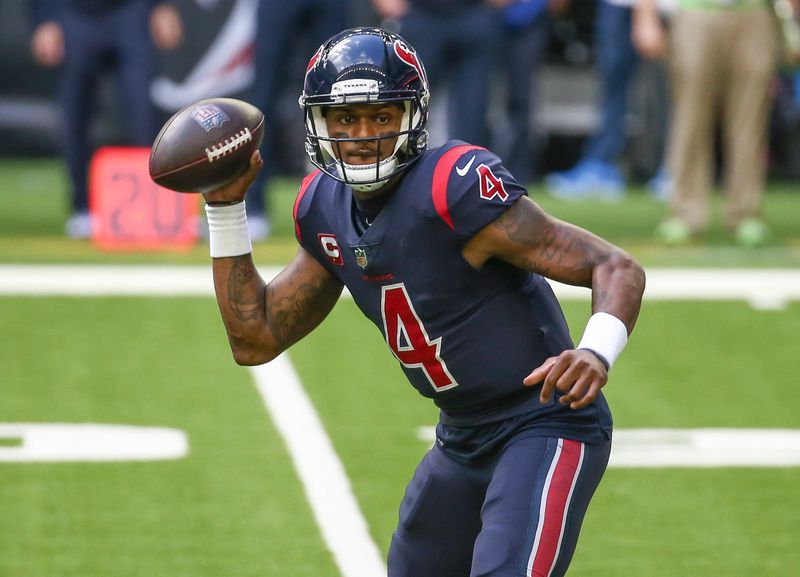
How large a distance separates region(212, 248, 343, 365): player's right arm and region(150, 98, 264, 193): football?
8.6 inches

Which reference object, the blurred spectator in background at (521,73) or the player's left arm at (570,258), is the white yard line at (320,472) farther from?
the blurred spectator in background at (521,73)

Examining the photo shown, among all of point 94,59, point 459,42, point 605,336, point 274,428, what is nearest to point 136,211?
point 94,59

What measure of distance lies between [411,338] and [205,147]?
24.9 inches

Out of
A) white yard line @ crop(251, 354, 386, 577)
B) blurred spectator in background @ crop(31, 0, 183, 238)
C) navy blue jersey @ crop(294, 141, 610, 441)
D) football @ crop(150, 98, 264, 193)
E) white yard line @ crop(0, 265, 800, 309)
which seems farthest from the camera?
blurred spectator in background @ crop(31, 0, 183, 238)

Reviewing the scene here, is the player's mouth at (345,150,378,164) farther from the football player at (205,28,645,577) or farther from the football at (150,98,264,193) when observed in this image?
the football at (150,98,264,193)

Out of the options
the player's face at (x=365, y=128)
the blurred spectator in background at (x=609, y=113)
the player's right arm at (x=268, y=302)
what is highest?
the player's face at (x=365, y=128)

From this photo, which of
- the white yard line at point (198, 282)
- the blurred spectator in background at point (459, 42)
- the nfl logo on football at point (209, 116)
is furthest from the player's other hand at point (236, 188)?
the blurred spectator in background at point (459, 42)

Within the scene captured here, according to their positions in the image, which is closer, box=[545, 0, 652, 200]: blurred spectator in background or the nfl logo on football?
the nfl logo on football

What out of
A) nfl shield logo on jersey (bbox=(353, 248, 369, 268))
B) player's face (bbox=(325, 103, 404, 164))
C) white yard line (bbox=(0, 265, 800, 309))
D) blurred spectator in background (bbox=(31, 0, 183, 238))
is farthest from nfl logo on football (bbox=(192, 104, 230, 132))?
blurred spectator in background (bbox=(31, 0, 183, 238))

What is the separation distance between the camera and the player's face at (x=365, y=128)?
3350 mm

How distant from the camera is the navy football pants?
3.21 metres

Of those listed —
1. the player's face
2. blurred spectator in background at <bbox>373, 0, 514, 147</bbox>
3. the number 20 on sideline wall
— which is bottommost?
the number 20 on sideline wall

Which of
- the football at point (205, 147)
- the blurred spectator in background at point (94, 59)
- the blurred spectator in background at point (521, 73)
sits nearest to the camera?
the football at point (205, 147)

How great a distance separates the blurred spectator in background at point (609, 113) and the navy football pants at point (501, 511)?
8987 millimetres
